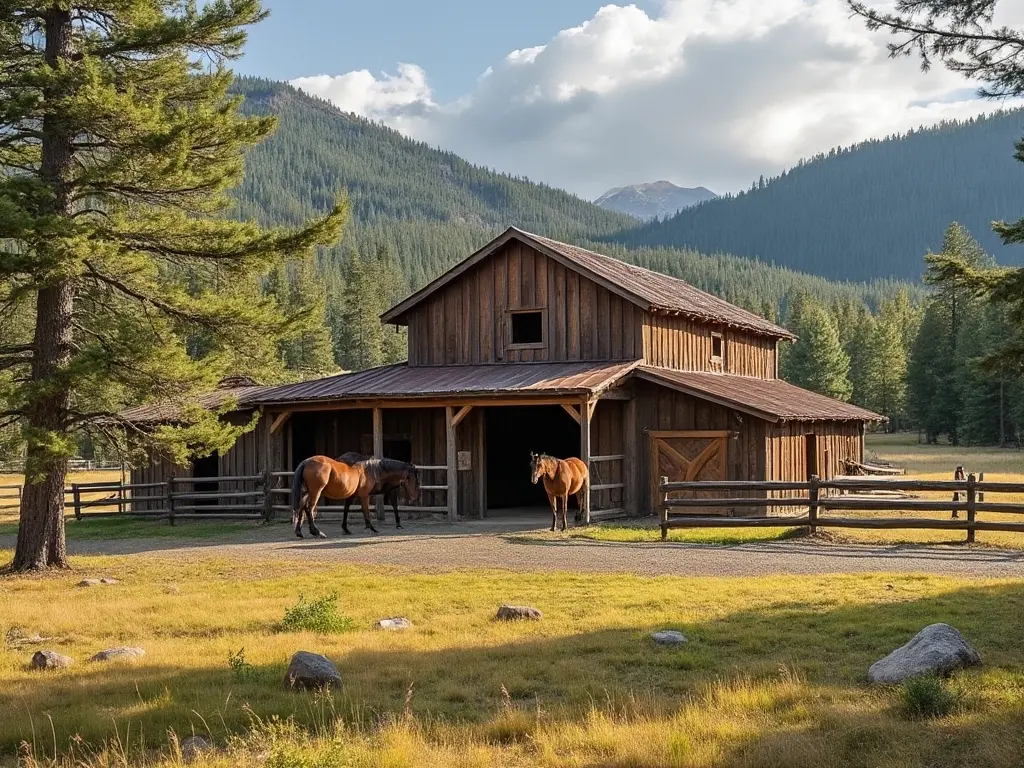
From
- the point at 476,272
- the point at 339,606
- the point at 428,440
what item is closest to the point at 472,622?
the point at 339,606

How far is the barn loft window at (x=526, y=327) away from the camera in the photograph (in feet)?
94.0

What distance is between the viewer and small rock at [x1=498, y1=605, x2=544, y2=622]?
11.3 m

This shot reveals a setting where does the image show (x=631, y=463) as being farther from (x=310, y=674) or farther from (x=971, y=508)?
(x=310, y=674)

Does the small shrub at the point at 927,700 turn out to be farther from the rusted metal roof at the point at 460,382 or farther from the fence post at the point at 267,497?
the fence post at the point at 267,497

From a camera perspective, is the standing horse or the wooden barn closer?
the standing horse

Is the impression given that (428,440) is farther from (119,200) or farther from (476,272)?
(119,200)

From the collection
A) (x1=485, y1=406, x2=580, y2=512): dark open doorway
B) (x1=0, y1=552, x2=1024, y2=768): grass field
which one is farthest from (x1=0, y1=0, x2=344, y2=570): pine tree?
(x1=485, y1=406, x2=580, y2=512): dark open doorway

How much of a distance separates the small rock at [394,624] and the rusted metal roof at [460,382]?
38.7ft

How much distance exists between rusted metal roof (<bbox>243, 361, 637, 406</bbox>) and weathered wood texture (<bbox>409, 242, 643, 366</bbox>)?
0.55m

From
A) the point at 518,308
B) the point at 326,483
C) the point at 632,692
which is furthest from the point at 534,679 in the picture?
the point at 518,308

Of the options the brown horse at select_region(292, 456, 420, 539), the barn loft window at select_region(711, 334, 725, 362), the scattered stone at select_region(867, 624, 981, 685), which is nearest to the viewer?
the scattered stone at select_region(867, 624, 981, 685)

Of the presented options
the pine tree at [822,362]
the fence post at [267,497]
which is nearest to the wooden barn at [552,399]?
the fence post at [267,497]

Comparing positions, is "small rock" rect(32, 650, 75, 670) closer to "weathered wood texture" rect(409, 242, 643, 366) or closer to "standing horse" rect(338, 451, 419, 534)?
"standing horse" rect(338, 451, 419, 534)

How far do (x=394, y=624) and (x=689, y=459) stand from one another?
48.8ft
